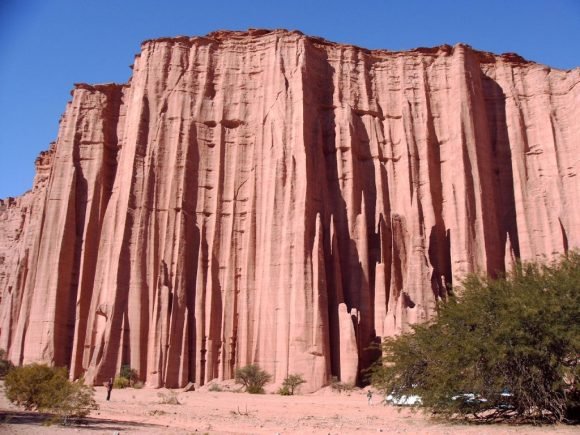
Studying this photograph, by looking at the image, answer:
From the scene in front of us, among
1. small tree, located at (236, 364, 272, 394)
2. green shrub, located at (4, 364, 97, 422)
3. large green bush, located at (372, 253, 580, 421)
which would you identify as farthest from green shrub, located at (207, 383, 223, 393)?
large green bush, located at (372, 253, 580, 421)

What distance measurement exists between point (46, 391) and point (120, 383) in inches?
666

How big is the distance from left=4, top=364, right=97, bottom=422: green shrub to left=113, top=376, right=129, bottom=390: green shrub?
1522 cm

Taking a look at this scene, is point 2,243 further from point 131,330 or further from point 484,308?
point 484,308

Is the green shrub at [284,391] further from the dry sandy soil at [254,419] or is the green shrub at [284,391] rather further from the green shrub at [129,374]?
the green shrub at [129,374]

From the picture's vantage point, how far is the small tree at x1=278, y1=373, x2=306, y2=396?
3209 centimetres

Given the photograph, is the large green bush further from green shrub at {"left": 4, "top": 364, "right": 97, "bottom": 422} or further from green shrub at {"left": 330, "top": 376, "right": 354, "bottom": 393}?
green shrub at {"left": 330, "top": 376, "right": 354, "bottom": 393}

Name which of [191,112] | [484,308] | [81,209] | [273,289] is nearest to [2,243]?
[81,209]

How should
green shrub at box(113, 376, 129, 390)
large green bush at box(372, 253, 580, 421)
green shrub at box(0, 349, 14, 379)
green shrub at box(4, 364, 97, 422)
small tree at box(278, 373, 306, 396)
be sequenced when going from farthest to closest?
green shrub at box(0, 349, 14, 379)
green shrub at box(113, 376, 129, 390)
small tree at box(278, 373, 306, 396)
green shrub at box(4, 364, 97, 422)
large green bush at box(372, 253, 580, 421)

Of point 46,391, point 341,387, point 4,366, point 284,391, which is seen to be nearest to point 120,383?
point 284,391

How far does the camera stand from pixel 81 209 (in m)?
43.8

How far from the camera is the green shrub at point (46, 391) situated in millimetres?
16984

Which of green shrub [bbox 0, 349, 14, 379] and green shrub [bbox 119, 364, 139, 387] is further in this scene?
green shrub [bbox 0, 349, 14, 379]

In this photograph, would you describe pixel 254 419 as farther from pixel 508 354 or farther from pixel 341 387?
pixel 341 387

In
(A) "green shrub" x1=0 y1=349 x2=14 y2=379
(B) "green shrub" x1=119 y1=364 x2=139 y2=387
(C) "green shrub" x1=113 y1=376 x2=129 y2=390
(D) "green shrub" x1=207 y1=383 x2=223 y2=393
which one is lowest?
(D) "green shrub" x1=207 y1=383 x2=223 y2=393
